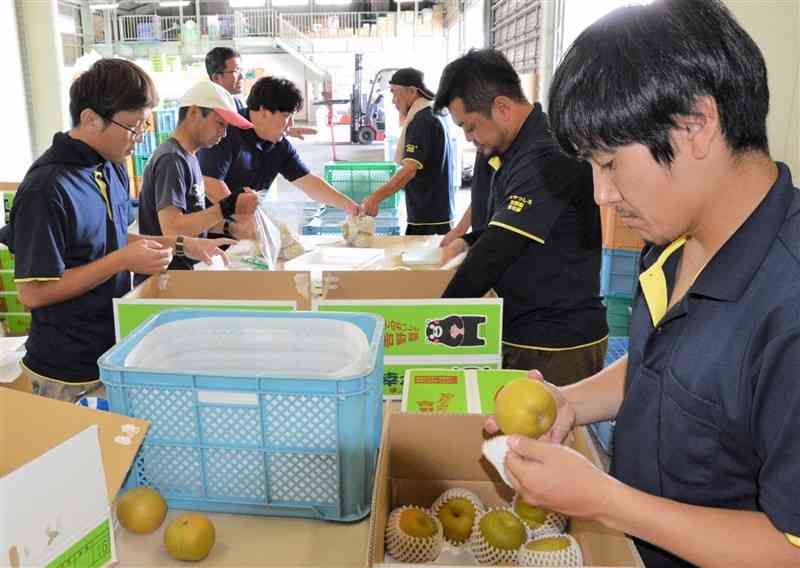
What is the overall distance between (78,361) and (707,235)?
181 cm

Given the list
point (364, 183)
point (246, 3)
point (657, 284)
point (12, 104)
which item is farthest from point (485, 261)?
point (246, 3)

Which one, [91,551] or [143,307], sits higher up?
[143,307]

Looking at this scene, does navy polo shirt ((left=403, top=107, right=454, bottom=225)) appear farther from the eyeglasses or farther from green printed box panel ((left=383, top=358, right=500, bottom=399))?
green printed box panel ((left=383, top=358, right=500, bottom=399))

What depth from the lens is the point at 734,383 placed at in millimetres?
867

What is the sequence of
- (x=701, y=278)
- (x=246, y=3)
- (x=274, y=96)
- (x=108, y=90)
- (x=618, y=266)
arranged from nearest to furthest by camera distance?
1. (x=701, y=278)
2. (x=108, y=90)
3. (x=274, y=96)
4. (x=618, y=266)
5. (x=246, y=3)

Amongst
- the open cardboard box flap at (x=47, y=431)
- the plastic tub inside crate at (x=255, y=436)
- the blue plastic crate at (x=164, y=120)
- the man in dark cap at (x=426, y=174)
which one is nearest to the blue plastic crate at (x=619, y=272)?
the man in dark cap at (x=426, y=174)

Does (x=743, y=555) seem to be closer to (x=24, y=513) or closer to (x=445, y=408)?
(x=445, y=408)

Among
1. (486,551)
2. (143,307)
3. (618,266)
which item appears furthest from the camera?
(618,266)

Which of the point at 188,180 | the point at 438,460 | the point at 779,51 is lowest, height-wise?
the point at 438,460

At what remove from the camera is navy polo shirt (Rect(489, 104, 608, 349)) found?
199 centimetres

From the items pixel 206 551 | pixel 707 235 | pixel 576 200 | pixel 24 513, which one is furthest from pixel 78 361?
pixel 707 235

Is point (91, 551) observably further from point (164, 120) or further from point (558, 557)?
point (164, 120)

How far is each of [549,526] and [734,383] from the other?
0.55m

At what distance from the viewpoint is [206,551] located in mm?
1113
